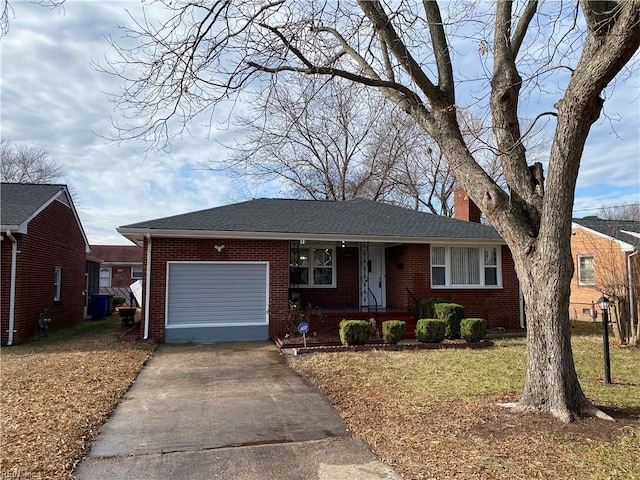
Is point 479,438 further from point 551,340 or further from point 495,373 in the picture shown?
point 495,373

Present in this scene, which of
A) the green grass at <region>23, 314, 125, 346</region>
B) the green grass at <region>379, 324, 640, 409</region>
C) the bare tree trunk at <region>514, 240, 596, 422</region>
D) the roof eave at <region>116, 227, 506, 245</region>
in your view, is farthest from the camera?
the green grass at <region>23, 314, 125, 346</region>

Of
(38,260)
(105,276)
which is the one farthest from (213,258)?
(105,276)

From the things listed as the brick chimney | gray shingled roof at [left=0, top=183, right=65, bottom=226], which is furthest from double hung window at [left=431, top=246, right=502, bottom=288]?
gray shingled roof at [left=0, top=183, right=65, bottom=226]

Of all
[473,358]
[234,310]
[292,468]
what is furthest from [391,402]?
[234,310]

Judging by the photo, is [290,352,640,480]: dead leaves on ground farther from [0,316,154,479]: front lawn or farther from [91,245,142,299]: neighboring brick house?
[91,245,142,299]: neighboring brick house

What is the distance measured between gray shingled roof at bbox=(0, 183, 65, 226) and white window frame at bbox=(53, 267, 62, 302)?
251cm

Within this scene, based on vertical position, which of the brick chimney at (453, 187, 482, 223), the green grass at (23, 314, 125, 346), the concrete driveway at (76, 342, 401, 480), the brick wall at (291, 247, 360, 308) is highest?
the brick chimney at (453, 187, 482, 223)

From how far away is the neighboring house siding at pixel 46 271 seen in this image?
11625 mm

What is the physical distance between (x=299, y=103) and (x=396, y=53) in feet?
6.55

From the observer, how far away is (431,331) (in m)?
10.9

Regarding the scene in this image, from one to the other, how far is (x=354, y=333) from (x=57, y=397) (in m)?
6.12

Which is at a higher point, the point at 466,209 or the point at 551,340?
the point at 466,209

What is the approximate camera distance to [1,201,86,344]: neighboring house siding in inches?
458

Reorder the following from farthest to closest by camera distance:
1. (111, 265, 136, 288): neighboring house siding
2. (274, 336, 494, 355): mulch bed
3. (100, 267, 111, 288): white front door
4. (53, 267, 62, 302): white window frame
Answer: (111, 265, 136, 288): neighboring house siding → (100, 267, 111, 288): white front door → (53, 267, 62, 302): white window frame → (274, 336, 494, 355): mulch bed
